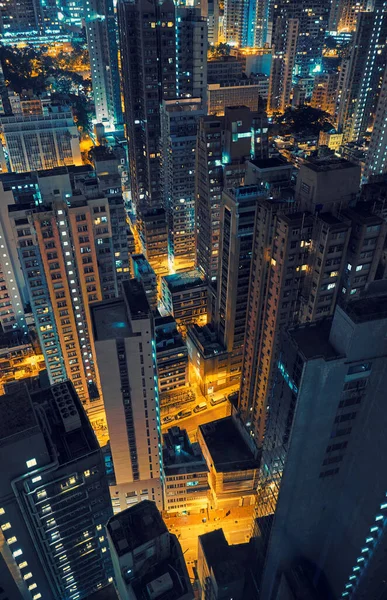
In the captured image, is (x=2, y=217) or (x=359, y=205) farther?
(x=2, y=217)

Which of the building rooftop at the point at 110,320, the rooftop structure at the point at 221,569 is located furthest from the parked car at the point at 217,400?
the building rooftop at the point at 110,320

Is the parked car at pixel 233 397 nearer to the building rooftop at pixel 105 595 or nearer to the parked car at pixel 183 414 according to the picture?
the parked car at pixel 183 414

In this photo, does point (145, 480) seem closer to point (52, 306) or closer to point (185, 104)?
point (52, 306)

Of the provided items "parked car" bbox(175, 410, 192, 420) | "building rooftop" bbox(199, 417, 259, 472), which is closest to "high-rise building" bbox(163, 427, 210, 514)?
"building rooftop" bbox(199, 417, 259, 472)

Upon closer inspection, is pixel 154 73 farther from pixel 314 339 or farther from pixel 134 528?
pixel 134 528

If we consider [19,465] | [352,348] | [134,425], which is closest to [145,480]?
[134,425]

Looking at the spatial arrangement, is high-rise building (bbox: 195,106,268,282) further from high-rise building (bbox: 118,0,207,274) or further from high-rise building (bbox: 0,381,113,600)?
high-rise building (bbox: 0,381,113,600)
